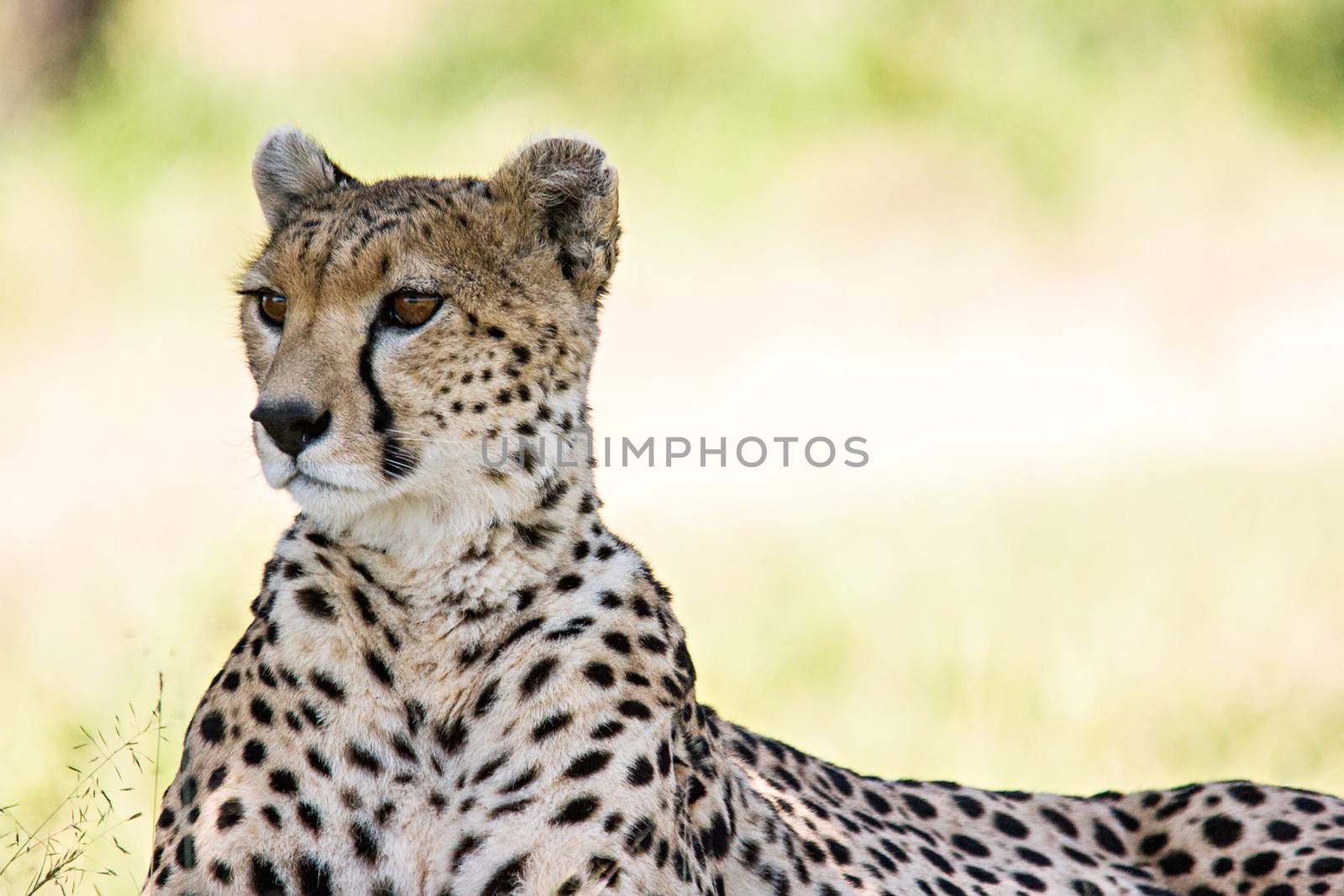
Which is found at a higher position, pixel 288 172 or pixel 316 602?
pixel 288 172

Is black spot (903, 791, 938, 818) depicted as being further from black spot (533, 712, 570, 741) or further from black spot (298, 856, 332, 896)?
Result: black spot (298, 856, 332, 896)

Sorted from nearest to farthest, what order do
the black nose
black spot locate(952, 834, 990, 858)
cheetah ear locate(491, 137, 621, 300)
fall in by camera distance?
the black nose, cheetah ear locate(491, 137, 621, 300), black spot locate(952, 834, 990, 858)

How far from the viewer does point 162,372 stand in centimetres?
786

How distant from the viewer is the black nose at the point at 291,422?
9.00 ft

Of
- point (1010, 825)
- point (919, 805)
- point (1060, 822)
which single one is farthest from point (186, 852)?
point (1060, 822)

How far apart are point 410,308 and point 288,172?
55 centimetres

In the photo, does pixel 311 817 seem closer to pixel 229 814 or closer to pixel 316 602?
pixel 229 814

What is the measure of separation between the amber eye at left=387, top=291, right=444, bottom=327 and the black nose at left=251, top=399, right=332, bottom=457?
0.22m

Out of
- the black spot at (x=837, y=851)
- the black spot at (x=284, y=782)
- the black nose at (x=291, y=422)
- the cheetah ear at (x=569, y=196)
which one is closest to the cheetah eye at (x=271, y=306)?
the black nose at (x=291, y=422)

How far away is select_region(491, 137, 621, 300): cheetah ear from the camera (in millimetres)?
3160

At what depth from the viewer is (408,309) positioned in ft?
9.64

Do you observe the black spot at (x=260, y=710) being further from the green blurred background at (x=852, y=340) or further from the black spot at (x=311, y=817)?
the green blurred background at (x=852, y=340)

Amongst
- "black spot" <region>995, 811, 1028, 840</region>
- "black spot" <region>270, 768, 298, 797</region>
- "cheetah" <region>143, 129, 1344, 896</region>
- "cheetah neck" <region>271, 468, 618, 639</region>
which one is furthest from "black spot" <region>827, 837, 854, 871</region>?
"black spot" <region>270, 768, 298, 797</region>

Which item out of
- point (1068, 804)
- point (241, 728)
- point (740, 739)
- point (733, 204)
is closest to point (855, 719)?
point (1068, 804)
